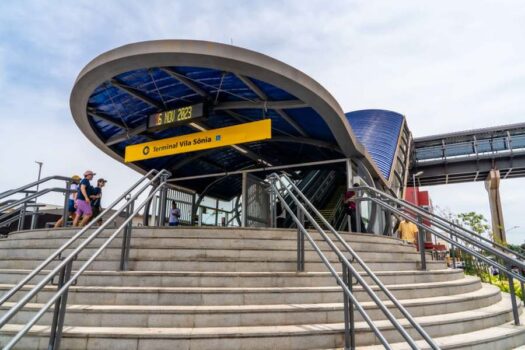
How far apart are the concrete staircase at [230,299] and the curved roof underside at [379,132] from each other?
1294 centimetres

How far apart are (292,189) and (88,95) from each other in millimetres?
6500

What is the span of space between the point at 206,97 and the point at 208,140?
4.07 ft

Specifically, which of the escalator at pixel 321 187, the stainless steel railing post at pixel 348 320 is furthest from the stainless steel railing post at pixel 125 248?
the escalator at pixel 321 187

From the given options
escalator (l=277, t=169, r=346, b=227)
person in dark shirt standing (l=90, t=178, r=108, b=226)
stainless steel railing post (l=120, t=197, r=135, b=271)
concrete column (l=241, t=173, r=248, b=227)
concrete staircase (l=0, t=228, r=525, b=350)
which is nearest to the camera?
concrete staircase (l=0, t=228, r=525, b=350)

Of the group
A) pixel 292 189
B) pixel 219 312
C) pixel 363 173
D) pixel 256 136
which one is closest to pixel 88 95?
pixel 256 136

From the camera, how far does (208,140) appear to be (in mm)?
9742

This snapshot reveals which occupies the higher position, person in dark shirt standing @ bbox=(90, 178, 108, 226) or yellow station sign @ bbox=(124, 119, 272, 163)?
yellow station sign @ bbox=(124, 119, 272, 163)

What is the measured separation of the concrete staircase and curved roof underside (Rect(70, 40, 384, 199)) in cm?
393

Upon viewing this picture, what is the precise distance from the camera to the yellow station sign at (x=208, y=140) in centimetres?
887

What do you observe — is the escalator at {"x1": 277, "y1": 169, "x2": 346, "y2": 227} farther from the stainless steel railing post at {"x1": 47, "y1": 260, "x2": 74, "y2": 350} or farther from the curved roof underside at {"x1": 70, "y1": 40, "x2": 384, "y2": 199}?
the stainless steel railing post at {"x1": 47, "y1": 260, "x2": 74, "y2": 350}

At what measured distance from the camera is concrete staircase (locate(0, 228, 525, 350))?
325 centimetres

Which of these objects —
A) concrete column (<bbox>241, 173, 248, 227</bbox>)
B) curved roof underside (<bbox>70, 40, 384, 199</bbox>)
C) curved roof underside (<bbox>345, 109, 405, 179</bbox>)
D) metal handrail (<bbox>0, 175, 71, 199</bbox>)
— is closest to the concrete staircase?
metal handrail (<bbox>0, 175, 71, 199</bbox>)

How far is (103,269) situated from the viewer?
14.8ft

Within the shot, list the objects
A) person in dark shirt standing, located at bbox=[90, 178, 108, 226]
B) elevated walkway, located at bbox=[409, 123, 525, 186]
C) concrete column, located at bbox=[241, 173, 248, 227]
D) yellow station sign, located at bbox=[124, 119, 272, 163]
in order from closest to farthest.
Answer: person in dark shirt standing, located at bbox=[90, 178, 108, 226], yellow station sign, located at bbox=[124, 119, 272, 163], concrete column, located at bbox=[241, 173, 248, 227], elevated walkway, located at bbox=[409, 123, 525, 186]
